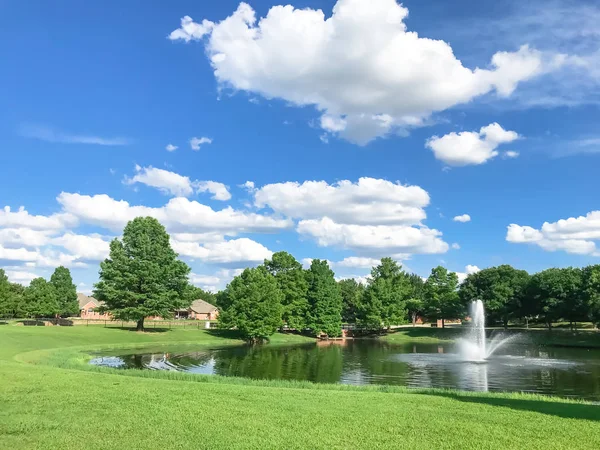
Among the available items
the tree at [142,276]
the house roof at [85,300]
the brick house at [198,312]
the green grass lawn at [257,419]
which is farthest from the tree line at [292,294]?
the green grass lawn at [257,419]

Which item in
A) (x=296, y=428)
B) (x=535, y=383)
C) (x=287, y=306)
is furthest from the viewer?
(x=287, y=306)

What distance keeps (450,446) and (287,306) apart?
72.1 metres

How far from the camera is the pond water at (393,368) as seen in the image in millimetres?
29441

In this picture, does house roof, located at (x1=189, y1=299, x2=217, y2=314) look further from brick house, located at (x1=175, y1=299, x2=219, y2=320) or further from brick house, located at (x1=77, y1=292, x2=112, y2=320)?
brick house, located at (x1=77, y1=292, x2=112, y2=320)

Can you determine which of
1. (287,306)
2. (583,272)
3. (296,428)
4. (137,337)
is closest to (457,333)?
(583,272)

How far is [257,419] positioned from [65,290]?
4071 inches

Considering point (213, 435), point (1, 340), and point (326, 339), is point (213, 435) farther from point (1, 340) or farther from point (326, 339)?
point (326, 339)

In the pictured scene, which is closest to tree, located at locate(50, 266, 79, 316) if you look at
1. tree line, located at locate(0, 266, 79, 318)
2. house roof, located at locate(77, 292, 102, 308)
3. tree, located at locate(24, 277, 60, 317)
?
tree line, located at locate(0, 266, 79, 318)

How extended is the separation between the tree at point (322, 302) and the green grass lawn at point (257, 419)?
66170mm

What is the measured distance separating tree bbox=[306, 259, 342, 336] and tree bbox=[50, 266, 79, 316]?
51646 mm

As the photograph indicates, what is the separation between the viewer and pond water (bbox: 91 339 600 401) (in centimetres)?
2944

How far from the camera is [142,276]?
66.9 m

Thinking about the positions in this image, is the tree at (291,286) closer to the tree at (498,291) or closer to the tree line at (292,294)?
the tree line at (292,294)

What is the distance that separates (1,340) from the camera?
42.5 m
